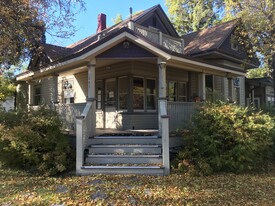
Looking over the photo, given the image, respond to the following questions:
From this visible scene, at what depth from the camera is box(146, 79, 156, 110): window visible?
12.5 meters

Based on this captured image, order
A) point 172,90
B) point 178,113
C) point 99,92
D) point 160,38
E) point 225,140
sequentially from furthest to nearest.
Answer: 1. point 172,90
2. point 99,92
3. point 160,38
4. point 178,113
5. point 225,140

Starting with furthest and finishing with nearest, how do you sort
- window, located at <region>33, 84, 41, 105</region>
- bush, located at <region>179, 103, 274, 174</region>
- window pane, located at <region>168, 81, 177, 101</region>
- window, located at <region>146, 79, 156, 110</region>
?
window, located at <region>33, 84, 41, 105</region>
window pane, located at <region>168, 81, 177, 101</region>
window, located at <region>146, 79, 156, 110</region>
bush, located at <region>179, 103, 274, 174</region>

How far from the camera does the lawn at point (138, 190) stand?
19.2 ft

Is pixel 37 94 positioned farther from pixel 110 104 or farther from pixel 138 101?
pixel 138 101

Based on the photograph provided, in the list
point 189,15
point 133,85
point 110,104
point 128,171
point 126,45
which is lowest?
point 128,171

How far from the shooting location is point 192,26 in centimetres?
3222

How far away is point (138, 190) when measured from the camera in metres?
6.59

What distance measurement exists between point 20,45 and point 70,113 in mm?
3660

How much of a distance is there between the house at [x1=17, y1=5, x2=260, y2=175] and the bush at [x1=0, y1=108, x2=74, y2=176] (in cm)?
60

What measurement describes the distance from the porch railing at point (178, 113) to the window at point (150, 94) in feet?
7.71

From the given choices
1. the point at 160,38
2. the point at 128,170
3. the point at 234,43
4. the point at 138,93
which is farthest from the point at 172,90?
the point at 128,170

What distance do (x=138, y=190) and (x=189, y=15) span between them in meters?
27.6

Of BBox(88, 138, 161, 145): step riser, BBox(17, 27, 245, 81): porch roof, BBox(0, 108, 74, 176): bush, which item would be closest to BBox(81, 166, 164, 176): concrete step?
BBox(0, 108, 74, 176): bush

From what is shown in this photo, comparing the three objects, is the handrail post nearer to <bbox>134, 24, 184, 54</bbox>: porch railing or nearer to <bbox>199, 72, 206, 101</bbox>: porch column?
<bbox>199, 72, 206, 101</bbox>: porch column
